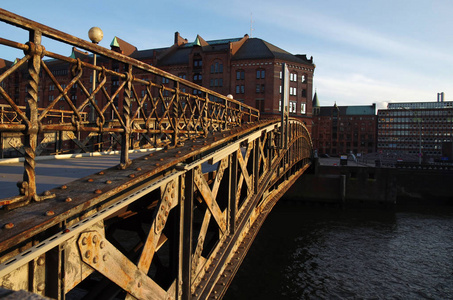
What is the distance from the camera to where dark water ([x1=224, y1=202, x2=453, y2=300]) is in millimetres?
13805

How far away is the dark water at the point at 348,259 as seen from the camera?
543 inches

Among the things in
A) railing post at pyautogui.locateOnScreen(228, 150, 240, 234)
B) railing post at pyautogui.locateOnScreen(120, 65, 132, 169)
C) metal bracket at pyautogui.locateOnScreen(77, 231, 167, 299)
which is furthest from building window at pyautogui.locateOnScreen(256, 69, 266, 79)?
metal bracket at pyautogui.locateOnScreen(77, 231, 167, 299)

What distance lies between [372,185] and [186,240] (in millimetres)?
32999

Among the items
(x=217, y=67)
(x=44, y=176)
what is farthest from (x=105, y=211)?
(x=217, y=67)

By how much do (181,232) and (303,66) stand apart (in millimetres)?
48565

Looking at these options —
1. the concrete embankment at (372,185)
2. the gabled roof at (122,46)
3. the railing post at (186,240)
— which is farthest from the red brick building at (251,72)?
the railing post at (186,240)

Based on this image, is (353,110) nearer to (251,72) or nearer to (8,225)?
(251,72)

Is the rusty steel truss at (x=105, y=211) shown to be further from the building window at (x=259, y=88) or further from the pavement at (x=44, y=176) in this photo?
the building window at (x=259, y=88)

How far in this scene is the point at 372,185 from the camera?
32.8m

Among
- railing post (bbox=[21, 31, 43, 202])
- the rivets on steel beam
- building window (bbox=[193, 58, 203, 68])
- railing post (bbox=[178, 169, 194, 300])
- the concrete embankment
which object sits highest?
building window (bbox=[193, 58, 203, 68])

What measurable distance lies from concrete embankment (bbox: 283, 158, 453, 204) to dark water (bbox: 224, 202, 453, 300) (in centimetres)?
524

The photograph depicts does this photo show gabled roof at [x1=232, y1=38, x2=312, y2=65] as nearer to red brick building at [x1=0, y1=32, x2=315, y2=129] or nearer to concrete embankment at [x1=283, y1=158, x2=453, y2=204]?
red brick building at [x1=0, y1=32, x2=315, y2=129]

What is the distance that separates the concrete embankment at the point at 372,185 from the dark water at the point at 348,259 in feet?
17.2

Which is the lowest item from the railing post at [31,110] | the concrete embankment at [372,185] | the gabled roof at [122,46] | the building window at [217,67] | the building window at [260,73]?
the concrete embankment at [372,185]
